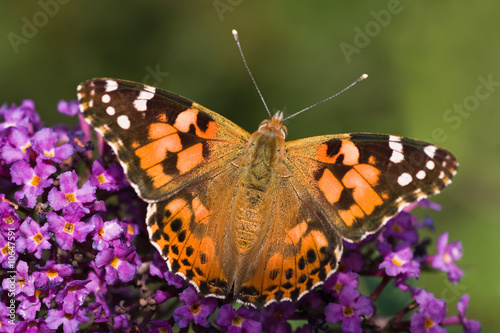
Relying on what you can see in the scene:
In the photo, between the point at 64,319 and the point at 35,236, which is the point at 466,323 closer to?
the point at 64,319

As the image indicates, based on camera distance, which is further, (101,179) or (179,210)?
(101,179)

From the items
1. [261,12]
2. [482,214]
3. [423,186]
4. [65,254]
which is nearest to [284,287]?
[423,186]

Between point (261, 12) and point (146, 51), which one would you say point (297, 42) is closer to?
point (261, 12)

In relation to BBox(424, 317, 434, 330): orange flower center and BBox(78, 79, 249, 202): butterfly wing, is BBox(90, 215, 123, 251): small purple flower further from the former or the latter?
BBox(424, 317, 434, 330): orange flower center

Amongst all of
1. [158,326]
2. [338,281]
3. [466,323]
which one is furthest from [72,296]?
[466,323]

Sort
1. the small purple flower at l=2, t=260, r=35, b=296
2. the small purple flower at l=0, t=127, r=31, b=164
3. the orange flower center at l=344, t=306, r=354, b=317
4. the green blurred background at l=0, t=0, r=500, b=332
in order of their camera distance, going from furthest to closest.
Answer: the green blurred background at l=0, t=0, r=500, b=332, the small purple flower at l=0, t=127, r=31, b=164, the orange flower center at l=344, t=306, r=354, b=317, the small purple flower at l=2, t=260, r=35, b=296

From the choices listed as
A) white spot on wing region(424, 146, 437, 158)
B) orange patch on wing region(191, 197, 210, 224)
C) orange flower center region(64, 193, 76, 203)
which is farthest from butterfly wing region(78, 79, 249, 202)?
white spot on wing region(424, 146, 437, 158)
